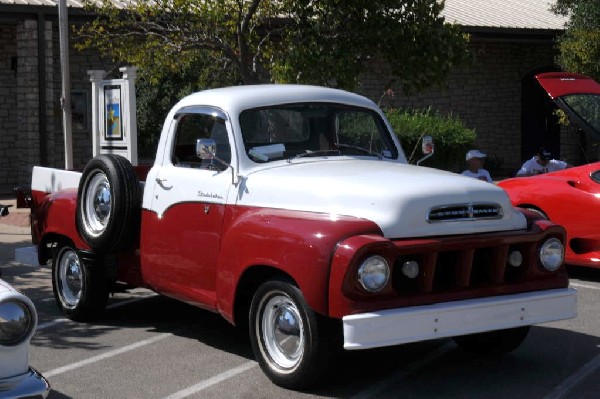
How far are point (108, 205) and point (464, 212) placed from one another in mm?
2925

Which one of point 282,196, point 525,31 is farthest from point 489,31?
point 282,196

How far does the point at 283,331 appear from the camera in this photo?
634 centimetres

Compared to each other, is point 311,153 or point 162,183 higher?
point 311,153

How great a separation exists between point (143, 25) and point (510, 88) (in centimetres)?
1399

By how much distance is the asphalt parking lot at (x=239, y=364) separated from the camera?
634 centimetres

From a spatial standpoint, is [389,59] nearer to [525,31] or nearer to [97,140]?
[97,140]

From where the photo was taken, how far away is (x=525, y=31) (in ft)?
79.8

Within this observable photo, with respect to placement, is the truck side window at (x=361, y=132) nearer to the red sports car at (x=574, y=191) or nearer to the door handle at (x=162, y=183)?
the door handle at (x=162, y=183)

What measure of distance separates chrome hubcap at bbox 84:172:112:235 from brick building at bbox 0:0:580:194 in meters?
9.39

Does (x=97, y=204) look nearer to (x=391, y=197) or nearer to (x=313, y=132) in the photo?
(x=313, y=132)

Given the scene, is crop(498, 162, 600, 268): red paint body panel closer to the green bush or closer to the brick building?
the brick building

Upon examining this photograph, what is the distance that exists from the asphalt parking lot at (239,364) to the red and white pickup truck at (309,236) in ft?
0.88

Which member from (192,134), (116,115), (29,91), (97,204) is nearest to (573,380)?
(192,134)

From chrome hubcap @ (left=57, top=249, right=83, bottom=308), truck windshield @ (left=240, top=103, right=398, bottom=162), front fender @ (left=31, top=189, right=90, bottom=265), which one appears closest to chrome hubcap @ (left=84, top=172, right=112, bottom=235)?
front fender @ (left=31, top=189, right=90, bottom=265)
